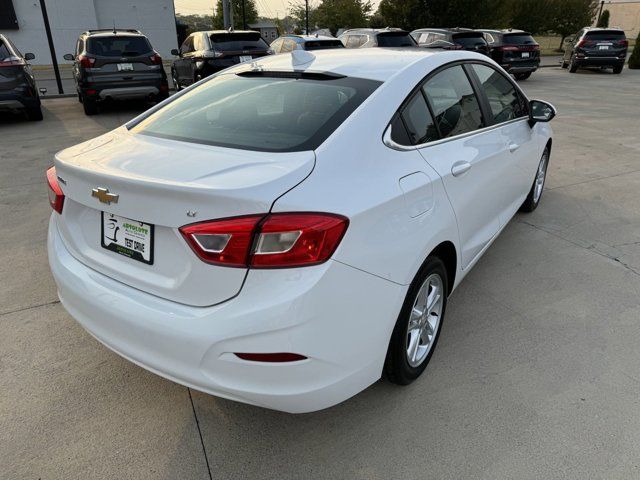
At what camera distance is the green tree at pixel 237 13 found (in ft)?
144

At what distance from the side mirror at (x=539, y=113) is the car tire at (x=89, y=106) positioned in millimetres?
9104

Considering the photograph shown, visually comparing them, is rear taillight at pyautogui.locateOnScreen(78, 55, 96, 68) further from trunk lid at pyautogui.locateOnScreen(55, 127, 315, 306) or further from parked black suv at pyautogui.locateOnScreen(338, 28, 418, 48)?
trunk lid at pyautogui.locateOnScreen(55, 127, 315, 306)

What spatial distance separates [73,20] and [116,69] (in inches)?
756

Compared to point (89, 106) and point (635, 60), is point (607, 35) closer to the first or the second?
point (635, 60)

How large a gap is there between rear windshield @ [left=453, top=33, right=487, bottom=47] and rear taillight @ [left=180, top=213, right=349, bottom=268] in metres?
16.0

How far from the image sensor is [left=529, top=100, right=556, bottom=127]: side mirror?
3980 millimetres

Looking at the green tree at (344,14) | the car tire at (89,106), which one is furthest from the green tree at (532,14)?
the car tire at (89,106)

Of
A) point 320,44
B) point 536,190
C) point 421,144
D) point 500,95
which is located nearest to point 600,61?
point 320,44

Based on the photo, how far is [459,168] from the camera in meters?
2.62

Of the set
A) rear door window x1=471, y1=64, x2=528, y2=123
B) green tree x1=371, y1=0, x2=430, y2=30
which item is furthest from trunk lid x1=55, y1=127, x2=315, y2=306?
green tree x1=371, y1=0, x2=430, y2=30

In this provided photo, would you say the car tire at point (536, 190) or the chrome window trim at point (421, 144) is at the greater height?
the chrome window trim at point (421, 144)

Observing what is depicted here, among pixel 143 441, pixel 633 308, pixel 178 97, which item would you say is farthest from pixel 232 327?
pixel 633 308

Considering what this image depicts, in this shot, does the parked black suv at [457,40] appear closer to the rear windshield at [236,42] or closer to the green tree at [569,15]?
the rear windshield at [236,42]

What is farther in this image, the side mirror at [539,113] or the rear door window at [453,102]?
the side mirror at [539,113]
